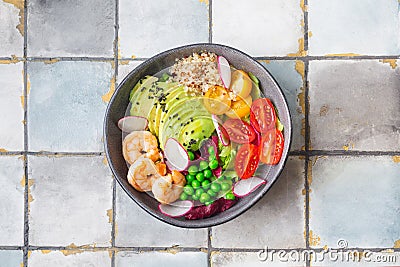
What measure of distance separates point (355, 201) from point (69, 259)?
90cm

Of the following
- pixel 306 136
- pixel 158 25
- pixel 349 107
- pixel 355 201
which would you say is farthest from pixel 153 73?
pixel 355 201

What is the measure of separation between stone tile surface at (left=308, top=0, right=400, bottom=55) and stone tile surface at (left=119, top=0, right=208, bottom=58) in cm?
34

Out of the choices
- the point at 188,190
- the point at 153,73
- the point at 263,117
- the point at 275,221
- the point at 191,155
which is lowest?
the point at 275,221

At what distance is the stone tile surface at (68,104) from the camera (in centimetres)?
175

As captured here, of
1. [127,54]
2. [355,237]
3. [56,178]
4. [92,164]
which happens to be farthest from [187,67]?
[355,237]

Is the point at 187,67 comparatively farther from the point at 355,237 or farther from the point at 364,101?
the point at 355,237

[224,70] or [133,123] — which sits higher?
[224,70]

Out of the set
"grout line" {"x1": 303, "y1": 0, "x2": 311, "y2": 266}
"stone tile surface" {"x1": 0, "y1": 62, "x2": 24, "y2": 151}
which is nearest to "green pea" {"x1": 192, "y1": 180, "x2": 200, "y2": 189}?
"grout line" {"x1": 303, "y1": 0, "x2": 311, "y2": 266}

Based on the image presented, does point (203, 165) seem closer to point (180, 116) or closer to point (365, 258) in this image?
point (180, 116)

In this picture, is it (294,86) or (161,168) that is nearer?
(161,168)

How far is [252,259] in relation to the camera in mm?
1744

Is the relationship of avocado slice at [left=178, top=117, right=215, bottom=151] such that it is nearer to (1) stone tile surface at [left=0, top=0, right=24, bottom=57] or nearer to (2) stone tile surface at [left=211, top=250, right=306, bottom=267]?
(2) stone tile surface at [left=211, top=250, right=306, bottom=267]

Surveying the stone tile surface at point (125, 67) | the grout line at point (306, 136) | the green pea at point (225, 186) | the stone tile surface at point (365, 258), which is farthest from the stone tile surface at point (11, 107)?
the stone tile surface at point (365, 258)

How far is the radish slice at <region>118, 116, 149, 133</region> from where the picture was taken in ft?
5.40
